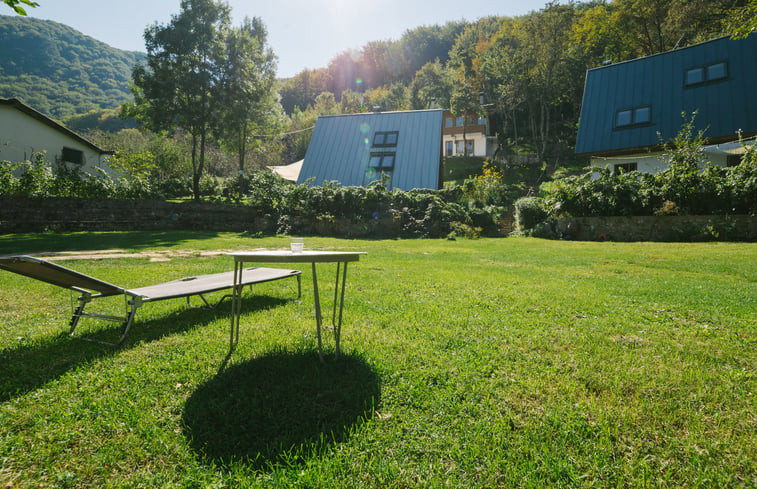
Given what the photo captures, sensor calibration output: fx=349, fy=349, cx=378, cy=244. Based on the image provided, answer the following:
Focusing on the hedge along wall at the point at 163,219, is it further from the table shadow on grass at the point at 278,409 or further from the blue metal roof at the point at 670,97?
the table shadow on grass at the point at 278,409

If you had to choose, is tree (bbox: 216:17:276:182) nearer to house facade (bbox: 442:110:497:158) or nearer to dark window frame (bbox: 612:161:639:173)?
dark window frame (bbox: 612:161:639:173)

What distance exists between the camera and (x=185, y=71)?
19.3m

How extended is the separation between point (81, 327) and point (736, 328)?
6152 millimetres

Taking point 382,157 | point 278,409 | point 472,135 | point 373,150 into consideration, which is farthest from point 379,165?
point 472,135

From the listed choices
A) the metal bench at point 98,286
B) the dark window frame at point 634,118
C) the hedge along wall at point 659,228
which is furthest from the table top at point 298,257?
the dark window frame at point 634,118

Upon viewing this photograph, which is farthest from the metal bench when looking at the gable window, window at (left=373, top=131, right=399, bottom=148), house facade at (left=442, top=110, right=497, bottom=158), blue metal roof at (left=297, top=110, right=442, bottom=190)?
house facade at (left=442, top=110, right=497, bottom=158)

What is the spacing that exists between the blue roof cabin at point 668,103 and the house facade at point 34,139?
2748cm

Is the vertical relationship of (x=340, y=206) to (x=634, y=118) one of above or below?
below

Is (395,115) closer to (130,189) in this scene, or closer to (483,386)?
(130,189)

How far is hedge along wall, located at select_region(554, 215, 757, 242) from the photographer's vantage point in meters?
9.47

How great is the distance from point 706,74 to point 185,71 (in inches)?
1052

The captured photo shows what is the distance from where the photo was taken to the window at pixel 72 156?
2173 centimetres

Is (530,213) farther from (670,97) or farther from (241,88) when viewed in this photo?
(241,88)

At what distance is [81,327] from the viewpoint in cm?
340
